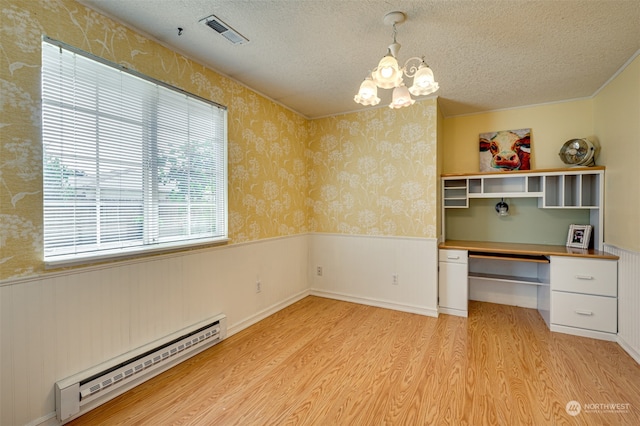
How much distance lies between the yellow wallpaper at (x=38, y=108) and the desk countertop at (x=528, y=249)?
7.73 ft

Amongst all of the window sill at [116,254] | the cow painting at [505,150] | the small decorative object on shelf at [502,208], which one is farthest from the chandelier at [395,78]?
the small decorative object on shelf at [502,208]

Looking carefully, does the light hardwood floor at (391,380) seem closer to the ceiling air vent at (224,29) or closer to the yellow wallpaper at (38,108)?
the yellow wallpaper at (38,108)

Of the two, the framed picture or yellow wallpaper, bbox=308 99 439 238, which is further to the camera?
yellow wallpaper, bbox=308 99 439 238

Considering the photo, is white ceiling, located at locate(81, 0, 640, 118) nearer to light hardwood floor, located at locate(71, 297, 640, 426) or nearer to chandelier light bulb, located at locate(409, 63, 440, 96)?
chandelier light bulb, located at locate(409, 63, 440, 96)

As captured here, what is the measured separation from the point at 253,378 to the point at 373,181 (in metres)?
2.54

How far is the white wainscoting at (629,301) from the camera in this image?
7.80 ft

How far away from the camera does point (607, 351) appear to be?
2494mm

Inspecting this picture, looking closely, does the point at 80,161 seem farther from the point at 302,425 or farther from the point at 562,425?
the point at 562,425

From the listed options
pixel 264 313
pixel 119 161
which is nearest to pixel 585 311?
pixel 264 313

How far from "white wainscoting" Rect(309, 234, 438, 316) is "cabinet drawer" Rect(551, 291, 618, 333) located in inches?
44.6

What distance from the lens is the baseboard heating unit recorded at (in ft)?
5.48

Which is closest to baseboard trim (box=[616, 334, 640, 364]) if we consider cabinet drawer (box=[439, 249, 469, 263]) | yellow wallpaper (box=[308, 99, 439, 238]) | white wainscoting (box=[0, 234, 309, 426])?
cabinet drawer (box=[439, 249, 469, 263])

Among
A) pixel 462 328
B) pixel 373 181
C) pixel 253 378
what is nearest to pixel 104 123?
pixel 253 378

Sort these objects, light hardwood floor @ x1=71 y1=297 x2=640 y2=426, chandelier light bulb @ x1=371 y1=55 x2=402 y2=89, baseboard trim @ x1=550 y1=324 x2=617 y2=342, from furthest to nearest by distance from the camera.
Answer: baseboard trim @ x1=550 y1=324 x2=617 y2=342
light hardwood floor @ x1=71 y1=297 x2=640 y2=426
chandelier light bulb @ x1=371 y1=55 x2=402 y2=89
